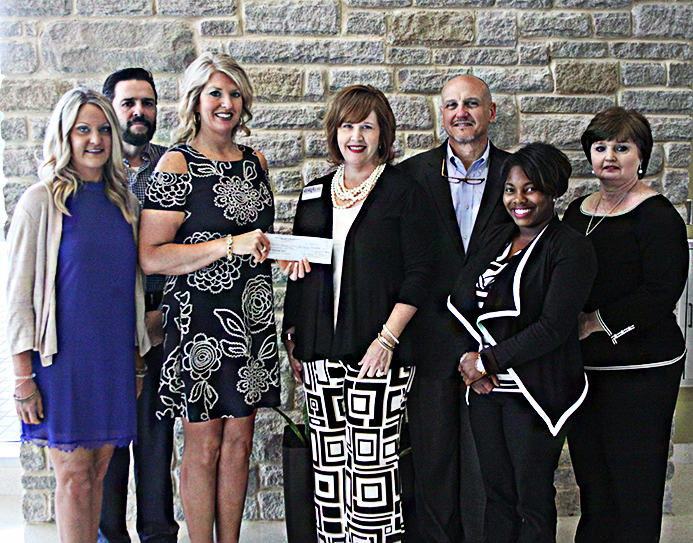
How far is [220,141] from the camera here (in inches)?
81.1

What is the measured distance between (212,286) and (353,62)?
1.43 m

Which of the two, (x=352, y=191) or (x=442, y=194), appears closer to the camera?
(x=352, y=191)

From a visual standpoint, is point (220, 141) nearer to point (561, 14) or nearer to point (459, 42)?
point (459, 42)

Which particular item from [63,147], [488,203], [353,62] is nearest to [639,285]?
[488,203]

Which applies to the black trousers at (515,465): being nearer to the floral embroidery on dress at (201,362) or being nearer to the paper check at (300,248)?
the paper check at (300,248)

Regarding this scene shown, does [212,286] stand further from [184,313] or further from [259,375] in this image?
[259,375]

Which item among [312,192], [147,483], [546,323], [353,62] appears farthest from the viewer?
[353,62]

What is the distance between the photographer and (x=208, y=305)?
1.99 meters

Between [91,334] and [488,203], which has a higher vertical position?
[488,203]

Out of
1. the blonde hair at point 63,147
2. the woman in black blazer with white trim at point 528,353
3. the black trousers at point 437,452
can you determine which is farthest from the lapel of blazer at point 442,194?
the blonde hair at point 63,147

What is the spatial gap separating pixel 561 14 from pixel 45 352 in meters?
2.71

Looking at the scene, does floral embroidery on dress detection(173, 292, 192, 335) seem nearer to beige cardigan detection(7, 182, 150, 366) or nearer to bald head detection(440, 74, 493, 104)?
beige cardigan detection(7, 182, 150, 366)

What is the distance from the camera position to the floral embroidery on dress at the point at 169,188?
1945mm

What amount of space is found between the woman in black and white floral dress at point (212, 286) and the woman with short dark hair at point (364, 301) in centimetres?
17
